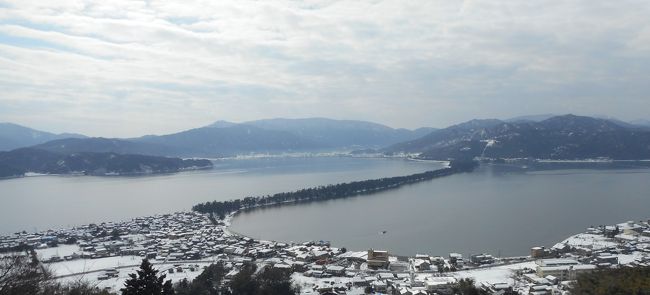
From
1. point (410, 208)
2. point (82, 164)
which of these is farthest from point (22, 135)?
point (410, 208)

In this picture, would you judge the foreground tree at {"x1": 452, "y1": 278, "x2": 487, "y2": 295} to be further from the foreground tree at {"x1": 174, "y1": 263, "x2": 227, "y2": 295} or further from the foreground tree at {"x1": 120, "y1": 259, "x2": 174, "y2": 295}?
the foreground tree at {"x1": 120, "y1": 259, "x2": 174, "y2": 295}

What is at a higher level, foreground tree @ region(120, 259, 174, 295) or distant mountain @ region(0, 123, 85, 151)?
distant mountain @ region(0, 123, 85, 151)

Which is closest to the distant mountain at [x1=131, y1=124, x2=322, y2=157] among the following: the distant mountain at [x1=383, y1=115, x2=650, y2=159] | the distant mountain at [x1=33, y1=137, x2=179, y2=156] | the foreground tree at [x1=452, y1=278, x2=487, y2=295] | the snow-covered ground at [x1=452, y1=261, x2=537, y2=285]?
the distant mountain at [x1=33, y1=137, x2=179, y2=156]

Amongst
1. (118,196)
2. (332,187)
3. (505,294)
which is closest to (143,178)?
(118,196)

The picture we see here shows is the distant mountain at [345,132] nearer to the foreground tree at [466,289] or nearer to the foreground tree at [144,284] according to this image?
the foreground tree at [466,289]

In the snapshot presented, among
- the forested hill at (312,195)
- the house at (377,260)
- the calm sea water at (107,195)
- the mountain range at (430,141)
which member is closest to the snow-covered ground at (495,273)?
the house at (377,260)

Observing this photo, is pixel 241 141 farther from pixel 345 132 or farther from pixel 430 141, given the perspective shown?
pixel 430 141

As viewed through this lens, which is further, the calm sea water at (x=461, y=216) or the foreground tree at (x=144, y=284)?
the calm sea water at (x=461, y=216)
